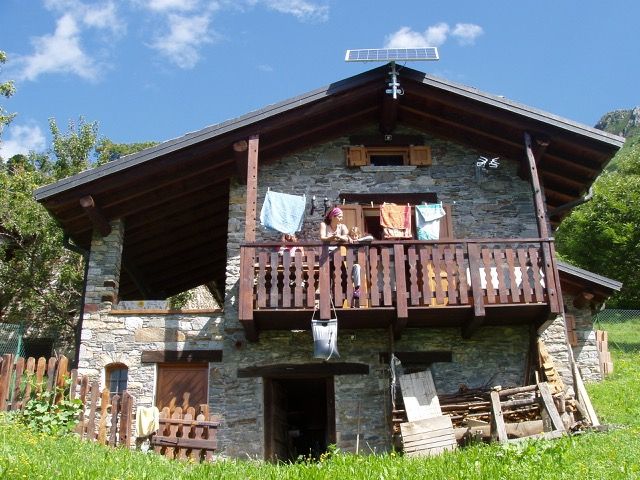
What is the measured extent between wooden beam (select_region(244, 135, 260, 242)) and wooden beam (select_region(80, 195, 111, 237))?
2.86m

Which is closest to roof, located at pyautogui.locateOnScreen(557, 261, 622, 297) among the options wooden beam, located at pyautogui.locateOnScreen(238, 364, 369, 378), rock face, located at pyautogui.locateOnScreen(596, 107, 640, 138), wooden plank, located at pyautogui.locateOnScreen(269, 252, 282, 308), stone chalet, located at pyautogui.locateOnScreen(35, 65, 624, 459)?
stone chalet, located at pyautogui.locateOnScreen(35, 65, 624, 459)

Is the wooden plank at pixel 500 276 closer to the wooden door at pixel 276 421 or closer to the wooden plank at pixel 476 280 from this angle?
the wooden plank at pixel 476 280

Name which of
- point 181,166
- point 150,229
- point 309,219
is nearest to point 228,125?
point 181,166

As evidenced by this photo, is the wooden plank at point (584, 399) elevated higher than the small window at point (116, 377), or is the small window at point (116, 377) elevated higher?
the small window at point (116, 377)

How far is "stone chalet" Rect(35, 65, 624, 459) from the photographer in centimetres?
1116

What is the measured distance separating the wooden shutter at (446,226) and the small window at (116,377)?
624 centimetres

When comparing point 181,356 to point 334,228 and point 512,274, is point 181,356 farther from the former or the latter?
point 512,274

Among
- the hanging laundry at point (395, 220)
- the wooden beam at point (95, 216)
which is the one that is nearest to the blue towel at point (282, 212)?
the hanging laundry at point (395, 220)

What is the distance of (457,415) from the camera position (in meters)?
10.7

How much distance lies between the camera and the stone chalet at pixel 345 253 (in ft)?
36.6

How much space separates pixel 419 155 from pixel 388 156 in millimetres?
642

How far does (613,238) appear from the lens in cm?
2973

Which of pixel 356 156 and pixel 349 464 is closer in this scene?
pixel 349 464

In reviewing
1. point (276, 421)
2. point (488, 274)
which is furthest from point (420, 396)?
point (276, 421)
